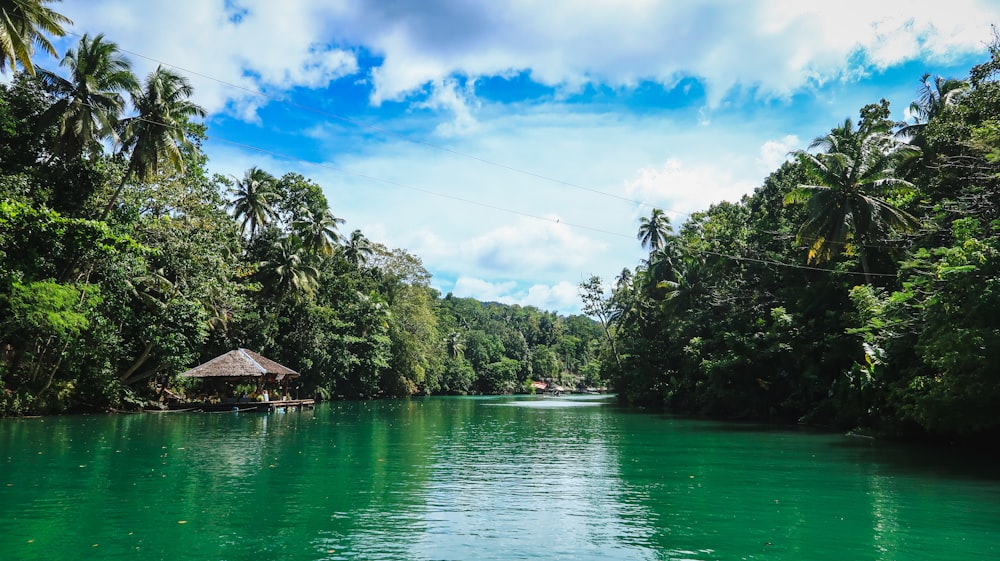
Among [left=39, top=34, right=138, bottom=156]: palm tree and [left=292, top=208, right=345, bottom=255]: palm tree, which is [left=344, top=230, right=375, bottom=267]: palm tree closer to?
[left=292, top=208, right=345, bottom=255]: palm tree

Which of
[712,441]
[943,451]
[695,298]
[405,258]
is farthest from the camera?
[405,258]

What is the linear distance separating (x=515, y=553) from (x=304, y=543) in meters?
2.60

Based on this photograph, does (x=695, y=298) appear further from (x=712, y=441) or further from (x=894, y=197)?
(x=712, y=441)

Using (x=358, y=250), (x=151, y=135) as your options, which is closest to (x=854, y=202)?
(x=151, y=135)

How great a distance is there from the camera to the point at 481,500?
11.1 m

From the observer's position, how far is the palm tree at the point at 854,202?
2505 centimetres

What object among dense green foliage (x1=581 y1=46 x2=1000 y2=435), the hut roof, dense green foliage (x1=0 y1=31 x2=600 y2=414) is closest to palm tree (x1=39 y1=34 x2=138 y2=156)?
dense green foliage (x1=0 y1=31 x2=600 y2=414)

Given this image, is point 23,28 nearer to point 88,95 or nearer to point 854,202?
point 88,95

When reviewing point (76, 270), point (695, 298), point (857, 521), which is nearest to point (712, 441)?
point (857, 521)

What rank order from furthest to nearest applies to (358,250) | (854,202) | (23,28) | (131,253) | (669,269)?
(358,250) → (669,269) → (131,253) → (854,202) → (23,28)

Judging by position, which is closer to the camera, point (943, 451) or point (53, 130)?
point (943, 451)

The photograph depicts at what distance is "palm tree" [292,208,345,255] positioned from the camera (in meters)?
44.9

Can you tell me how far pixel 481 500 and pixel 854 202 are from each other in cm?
2128

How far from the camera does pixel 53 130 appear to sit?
26.4 meters
